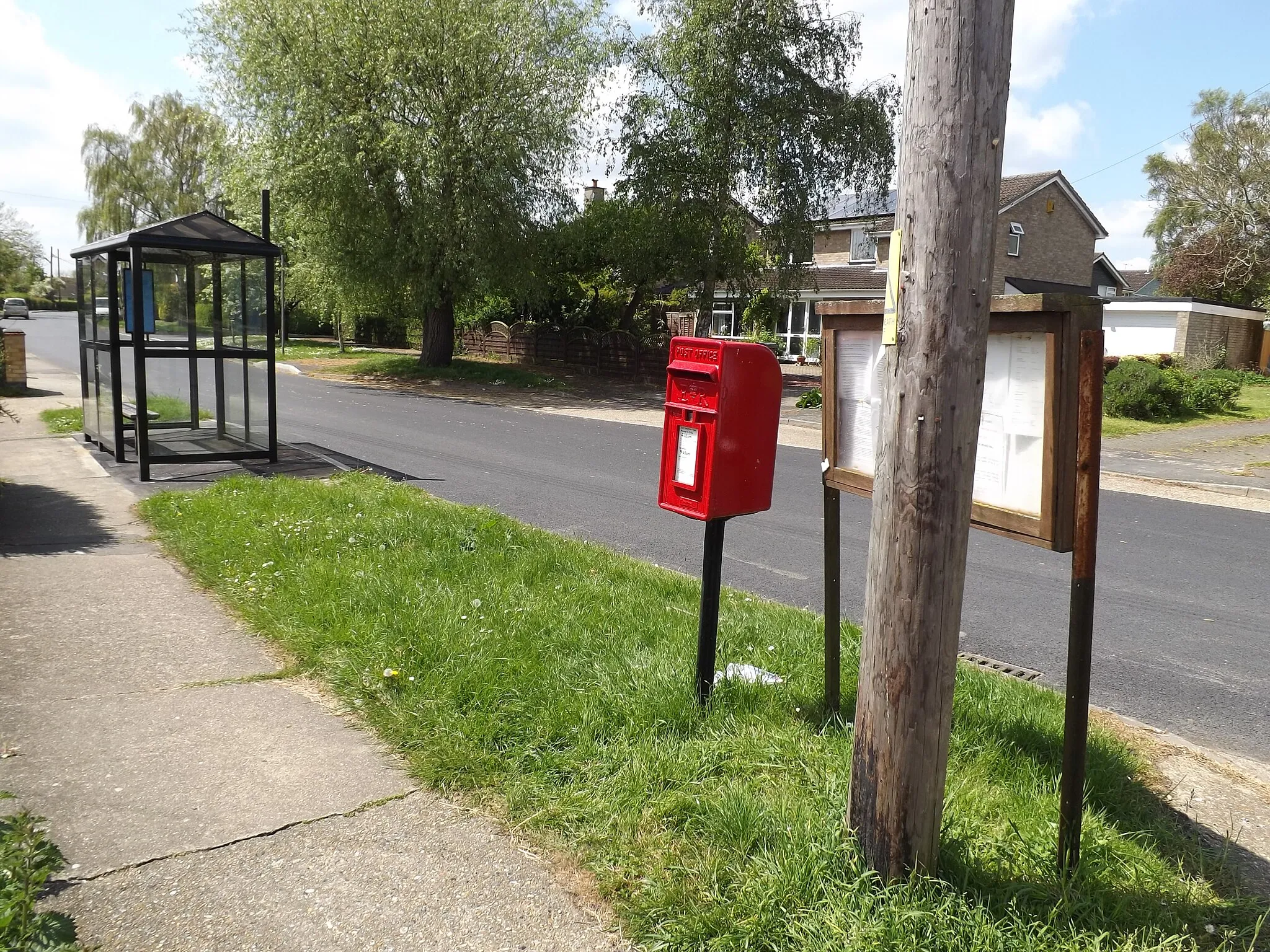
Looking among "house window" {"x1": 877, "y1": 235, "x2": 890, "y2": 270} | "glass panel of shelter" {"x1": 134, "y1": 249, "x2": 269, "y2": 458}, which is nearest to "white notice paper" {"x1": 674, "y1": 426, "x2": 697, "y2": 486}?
"glass panel of shelter" {"x1": 134, "y1": 249, "x2": 269, "y2": 458}

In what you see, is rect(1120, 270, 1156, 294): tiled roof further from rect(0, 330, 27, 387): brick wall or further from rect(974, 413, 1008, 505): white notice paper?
rect(974, 413, 1008, 505): white notice paper

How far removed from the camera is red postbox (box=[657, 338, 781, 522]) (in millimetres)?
3828

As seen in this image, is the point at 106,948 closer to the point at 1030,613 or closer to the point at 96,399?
the point at 1030,613

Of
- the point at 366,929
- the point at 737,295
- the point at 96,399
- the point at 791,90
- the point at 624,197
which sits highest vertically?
the point at 791,90

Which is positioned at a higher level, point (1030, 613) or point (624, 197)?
point (624, 197)

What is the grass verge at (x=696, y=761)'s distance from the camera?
2.77 metres

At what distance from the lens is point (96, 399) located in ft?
37.6

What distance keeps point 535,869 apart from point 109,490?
753cm

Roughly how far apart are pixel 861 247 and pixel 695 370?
126ft

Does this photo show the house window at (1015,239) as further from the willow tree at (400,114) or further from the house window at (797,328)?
the willow tree at (400,114)

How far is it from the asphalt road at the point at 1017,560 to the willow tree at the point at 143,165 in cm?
4600

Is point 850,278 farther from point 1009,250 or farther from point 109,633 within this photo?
point 109,633

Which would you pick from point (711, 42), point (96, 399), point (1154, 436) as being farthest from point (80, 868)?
point (711, 42)

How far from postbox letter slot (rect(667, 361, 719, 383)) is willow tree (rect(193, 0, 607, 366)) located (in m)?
20.8
